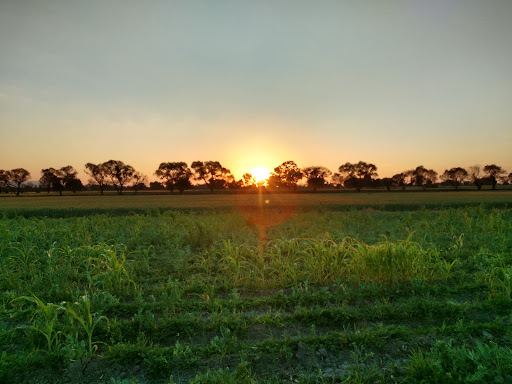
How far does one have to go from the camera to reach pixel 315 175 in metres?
109

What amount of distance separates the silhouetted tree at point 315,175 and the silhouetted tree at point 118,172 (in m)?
59.6

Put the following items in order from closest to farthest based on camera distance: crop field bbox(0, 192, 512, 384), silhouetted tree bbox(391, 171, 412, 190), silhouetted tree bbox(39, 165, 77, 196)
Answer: crop field bbox(0, 192, 512, 384) < silhouetted tree bbox(39, 165, 77, 196) < silhouetted tree bbox(391, 171, 412, 190)

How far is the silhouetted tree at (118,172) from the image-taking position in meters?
101

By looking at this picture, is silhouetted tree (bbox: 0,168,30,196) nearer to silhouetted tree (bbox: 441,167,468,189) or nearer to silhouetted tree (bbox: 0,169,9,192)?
silhouetted tree (bbox: 0,169,9,192)

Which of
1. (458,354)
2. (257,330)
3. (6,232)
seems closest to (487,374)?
(458,354)

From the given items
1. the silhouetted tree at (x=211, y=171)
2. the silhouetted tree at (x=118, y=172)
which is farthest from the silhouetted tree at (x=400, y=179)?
the silhouetted tree at (x=118, y=172)

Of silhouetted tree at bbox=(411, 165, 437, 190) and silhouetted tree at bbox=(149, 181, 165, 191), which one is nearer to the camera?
silhouetted tree at bbox=(149, 181, 165, 191)

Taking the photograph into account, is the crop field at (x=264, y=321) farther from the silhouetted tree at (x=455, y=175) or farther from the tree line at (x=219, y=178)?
the silhouetted tree at (x=455, y=175)

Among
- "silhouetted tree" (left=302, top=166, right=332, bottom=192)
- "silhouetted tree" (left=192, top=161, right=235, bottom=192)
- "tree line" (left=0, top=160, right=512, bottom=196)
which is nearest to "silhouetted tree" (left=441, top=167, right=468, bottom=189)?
"tree line" (left=0, top=160, right=512, bottom=196)

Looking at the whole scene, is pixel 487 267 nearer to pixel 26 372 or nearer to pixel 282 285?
pixel 282 285

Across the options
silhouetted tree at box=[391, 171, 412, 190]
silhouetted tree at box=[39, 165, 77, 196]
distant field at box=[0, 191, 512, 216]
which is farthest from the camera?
silhouetted tree at box=[391, 171, 412, 190]

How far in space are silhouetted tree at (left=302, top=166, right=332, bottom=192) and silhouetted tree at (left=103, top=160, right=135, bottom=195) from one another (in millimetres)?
59613

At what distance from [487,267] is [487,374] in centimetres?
451

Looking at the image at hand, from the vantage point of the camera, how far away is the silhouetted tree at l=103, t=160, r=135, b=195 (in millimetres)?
101438
